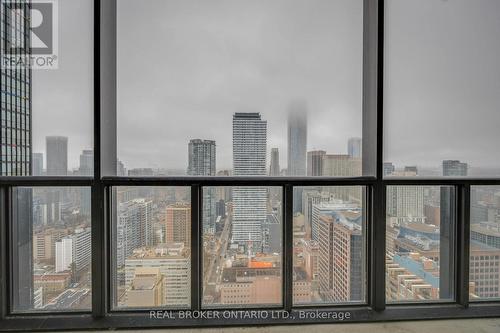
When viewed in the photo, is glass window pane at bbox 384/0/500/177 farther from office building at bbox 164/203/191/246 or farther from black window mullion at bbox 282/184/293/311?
office building at bbox 164/203/191/246

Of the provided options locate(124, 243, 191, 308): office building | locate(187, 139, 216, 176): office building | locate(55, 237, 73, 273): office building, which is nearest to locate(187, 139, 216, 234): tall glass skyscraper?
locate(187, 139, 216, 176): office building

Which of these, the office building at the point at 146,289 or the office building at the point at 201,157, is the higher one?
the office building at the point at 201,157

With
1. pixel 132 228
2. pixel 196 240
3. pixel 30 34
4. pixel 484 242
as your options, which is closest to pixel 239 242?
pixel 196 240

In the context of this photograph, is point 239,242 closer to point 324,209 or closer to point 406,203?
point 324,209

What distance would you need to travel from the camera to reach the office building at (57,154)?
1.99 metres

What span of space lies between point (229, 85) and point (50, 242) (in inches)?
67.9

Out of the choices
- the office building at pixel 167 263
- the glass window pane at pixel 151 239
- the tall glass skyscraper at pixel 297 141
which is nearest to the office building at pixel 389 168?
the tall glass skyscraper at pixel 297 141

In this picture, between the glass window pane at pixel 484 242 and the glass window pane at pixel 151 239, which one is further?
the glass window pane at pixel 484 242

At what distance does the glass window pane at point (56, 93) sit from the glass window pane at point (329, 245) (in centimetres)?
162

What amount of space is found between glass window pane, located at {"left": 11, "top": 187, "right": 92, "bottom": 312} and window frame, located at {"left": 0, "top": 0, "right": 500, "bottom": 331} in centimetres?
6

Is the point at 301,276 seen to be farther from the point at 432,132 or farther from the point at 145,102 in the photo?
the point at 145,102

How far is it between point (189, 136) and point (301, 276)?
1.34m

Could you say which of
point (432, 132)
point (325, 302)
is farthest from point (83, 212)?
point (432, 132)

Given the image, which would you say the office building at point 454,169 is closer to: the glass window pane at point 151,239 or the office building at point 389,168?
the office building at point 389,168
